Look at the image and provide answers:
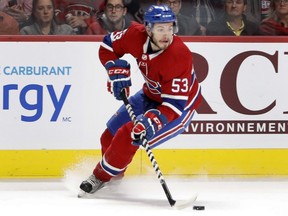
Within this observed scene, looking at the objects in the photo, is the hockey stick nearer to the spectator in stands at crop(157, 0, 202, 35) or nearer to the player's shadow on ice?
the player's shadow on ice

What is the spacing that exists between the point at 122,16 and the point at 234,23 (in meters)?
0.69

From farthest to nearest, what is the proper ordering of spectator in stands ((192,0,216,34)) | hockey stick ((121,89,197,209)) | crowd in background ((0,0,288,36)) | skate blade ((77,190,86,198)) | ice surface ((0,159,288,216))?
spectator in stands ((192,0,216,34)) < crowd in background ((0,0,288,36)) < skate blade ((77,190,86,198)) < hockey stick ((121,89,197,209)) < ice surface ((0,159,288,216))

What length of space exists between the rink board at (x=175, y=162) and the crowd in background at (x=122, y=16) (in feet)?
2.36

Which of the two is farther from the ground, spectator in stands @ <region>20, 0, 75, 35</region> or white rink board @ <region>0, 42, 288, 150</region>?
spectator in stands @ <region>20, 0, 75, 35</region>

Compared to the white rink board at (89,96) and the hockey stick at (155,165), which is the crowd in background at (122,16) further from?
the hockey stick at (155,165)

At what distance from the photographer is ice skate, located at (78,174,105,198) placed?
516 centimetres

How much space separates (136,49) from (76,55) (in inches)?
30.8

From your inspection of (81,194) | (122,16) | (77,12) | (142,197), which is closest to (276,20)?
(122,16)

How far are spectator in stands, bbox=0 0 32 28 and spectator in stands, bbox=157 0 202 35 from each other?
0.81m

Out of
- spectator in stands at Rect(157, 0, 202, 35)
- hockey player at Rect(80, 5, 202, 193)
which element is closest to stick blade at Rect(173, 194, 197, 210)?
hockey player at Rect(80, 5, 202, 193)

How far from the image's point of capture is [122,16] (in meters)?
5.96

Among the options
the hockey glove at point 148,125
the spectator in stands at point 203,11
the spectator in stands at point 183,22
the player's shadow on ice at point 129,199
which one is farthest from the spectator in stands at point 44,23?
the hockey glove at point 148,125

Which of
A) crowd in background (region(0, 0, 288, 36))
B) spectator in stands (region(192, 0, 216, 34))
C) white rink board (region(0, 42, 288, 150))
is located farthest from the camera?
spectator in stands (region(192, 0, 216, 34))

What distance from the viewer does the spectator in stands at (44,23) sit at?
5867 mm
